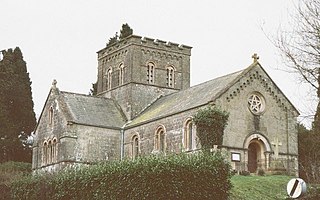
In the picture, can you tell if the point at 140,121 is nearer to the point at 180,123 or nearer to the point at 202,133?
the point at 180,123

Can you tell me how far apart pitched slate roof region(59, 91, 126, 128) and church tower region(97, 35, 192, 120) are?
108 cm

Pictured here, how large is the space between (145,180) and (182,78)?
31.6m

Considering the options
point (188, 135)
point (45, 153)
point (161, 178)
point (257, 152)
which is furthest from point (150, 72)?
point (161, 178)

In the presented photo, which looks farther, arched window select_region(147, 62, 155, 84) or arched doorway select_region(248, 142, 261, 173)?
arched window select_region(147, 62, 155, 84)

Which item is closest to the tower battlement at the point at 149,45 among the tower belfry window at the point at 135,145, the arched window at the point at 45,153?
the tower belfry window at the point at 135,145

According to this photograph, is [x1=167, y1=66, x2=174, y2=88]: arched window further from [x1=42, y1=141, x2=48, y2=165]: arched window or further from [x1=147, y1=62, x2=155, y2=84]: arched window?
[x1=42, y1=141, x2=48, y2=165]: arched window

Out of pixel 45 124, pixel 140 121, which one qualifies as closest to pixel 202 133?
pixel 140 121

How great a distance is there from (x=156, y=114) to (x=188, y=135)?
5984 millimetres

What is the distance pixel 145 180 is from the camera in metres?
31.5

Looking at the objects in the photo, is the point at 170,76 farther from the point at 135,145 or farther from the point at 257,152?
the point at 257,152

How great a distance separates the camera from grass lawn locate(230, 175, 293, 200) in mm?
35469

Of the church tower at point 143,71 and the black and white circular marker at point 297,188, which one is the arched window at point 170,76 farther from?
the black and white circular marker at point 297,188

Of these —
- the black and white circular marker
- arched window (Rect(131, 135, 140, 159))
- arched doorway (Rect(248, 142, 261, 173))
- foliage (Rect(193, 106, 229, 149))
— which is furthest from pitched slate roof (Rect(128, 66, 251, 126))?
the black and white circular marker

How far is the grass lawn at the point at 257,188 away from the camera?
35469 millimetres
